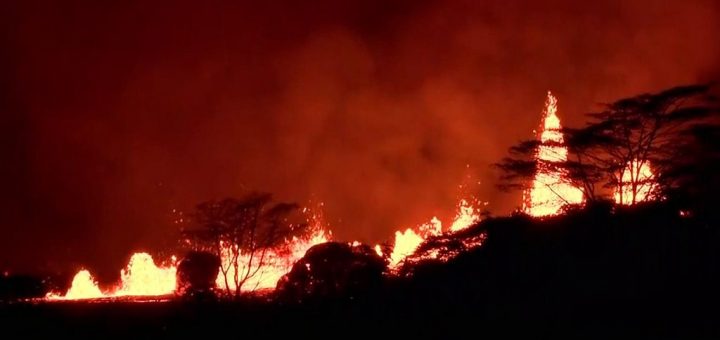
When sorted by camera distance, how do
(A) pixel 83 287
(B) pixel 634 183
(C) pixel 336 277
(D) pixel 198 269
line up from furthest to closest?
(A) pixel 83 287 → (D) pixel 198 269 → (B) pixel 634 183 → (C) pixel 336 277

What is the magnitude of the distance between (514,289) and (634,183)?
1438cm

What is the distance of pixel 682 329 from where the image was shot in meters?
20.3

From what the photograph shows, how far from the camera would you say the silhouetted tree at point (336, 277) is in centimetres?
2377

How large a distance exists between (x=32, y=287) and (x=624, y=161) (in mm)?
35417

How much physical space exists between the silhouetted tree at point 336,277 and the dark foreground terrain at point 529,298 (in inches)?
14.9

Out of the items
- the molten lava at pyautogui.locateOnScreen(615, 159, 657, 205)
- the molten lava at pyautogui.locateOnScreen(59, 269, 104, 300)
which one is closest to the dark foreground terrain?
the molten lava at pyautogui.locateOnScreen(615, 159, 657, 205)

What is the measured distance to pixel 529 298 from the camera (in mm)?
23641

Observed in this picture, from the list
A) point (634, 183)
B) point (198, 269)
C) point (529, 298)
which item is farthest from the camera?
point (198, 269)

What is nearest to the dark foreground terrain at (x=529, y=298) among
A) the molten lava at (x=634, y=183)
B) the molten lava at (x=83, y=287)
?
the molten lava at (x=634, y=183)

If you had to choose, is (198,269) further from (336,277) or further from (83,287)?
(336,277)

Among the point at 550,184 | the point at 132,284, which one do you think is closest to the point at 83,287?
the point at 132,284

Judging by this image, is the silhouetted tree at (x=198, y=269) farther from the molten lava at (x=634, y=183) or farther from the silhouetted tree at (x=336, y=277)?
the molten lava at (x=634, y=183)

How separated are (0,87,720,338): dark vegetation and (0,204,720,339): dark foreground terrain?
37 mm

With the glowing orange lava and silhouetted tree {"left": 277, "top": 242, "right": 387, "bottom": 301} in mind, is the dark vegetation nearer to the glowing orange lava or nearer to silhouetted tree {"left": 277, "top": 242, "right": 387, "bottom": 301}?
silhouetted tree {"left": 277, "top": 242, "right": 387, "bottom": 301}
